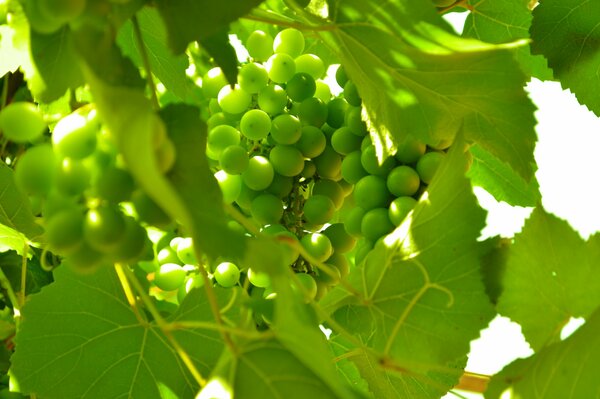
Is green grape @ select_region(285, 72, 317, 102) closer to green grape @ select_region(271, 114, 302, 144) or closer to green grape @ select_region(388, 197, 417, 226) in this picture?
green grape @ select_region(271, 114, 302, 144)

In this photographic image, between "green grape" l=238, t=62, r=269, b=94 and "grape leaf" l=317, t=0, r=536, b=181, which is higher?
"grape leaf" l=317, t=0, r=536, b=181

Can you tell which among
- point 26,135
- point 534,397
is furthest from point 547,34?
point 26,135

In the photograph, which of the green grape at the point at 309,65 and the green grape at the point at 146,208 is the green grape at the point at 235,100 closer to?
the green grape at the point at 309,65

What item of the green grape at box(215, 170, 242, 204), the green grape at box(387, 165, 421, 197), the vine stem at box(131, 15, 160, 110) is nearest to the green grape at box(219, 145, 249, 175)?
the green grape at box(215, 170, 242, 204)

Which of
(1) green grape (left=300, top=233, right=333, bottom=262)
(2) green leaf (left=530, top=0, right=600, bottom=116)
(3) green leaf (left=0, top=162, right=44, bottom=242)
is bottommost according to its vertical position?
(3) green leaf (left=0, top=162, right=44, bottom=242)

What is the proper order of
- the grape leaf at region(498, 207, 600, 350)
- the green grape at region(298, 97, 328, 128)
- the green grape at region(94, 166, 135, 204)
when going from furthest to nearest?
the green grape at region(298, 97, 328, 128) → the grape leaf at region(498, 207, 600, 350) → the green grape at region(94, 166, 135, 204)

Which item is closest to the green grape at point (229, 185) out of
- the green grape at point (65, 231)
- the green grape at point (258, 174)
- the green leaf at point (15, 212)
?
the green grape at point (258, 174)

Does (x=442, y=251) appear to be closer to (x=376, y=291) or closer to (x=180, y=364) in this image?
(x=376, y=291)

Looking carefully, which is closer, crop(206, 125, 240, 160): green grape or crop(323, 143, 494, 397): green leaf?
crop(323, 143, 494, 397): green leaf
